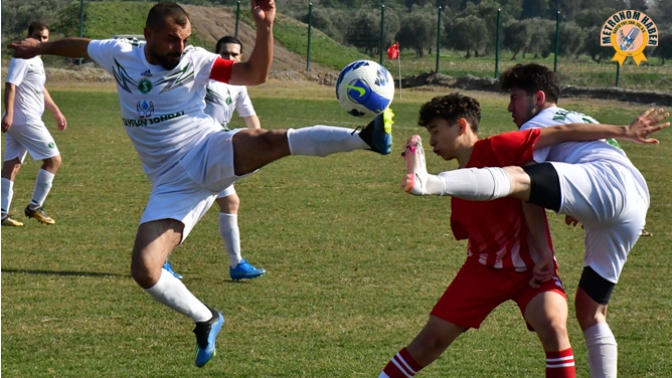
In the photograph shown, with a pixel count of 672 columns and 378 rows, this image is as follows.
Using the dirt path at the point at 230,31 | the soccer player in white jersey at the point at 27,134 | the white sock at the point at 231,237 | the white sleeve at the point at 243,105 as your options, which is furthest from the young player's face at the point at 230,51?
the dirt path at the point at 230,31

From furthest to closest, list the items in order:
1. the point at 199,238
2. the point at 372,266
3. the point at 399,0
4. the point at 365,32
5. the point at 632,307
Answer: the point at 399,0
the point at 365,32
the point at 199,238
the point at 372,266
the point at 632,307

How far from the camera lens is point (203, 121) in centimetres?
Answer: 586

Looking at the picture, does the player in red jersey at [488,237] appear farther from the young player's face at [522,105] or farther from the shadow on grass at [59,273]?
the shadow on grass at [59,273]

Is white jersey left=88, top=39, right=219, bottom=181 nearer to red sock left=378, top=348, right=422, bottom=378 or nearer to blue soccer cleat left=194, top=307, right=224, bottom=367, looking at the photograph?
blue soccer cleat left=194, top=307, right=224, bottom=367

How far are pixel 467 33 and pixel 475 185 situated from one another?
1721 inches

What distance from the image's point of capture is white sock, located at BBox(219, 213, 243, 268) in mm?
8078

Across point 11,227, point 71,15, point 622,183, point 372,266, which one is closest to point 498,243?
point 622,183

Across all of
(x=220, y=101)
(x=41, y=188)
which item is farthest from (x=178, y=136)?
(x=41, y=188)

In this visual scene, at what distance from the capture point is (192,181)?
5.71m

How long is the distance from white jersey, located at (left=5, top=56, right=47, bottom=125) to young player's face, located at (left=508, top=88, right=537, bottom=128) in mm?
7137

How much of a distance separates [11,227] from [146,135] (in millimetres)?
5141

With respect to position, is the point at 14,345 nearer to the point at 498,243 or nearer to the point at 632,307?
the point at 498,243

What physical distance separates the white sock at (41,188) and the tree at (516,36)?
37.8 m

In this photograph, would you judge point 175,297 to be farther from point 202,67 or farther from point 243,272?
point 243,272
